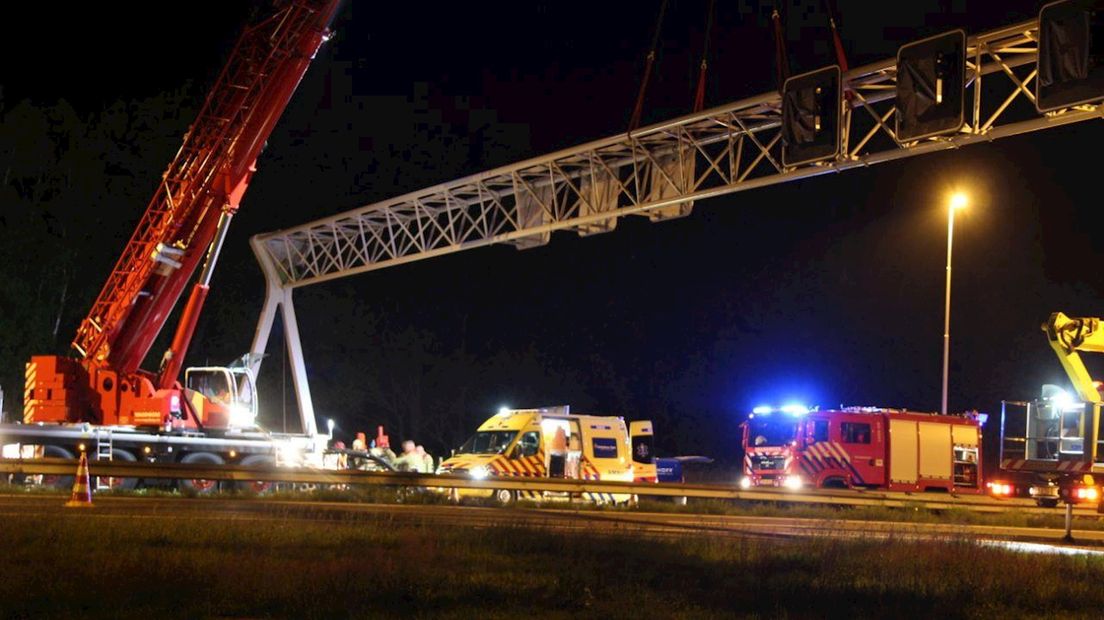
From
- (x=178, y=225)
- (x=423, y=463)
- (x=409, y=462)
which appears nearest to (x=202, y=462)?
(x=409, y=462)

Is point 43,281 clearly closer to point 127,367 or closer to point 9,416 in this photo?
point 9,416

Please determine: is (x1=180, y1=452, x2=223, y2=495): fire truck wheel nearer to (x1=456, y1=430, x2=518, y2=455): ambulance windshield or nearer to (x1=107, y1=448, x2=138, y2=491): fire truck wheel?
(x1=107, y1=448, x2=138, y2=491): fire truck wheel

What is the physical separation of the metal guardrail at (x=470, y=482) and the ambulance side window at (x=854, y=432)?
12.3 feet

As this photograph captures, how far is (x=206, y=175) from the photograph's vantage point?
1000 inches

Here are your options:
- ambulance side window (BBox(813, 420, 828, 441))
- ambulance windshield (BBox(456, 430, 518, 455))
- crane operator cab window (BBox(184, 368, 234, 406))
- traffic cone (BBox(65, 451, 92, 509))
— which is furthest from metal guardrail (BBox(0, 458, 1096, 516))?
crane operator cab window (BBox(184, 368, 234, 406))

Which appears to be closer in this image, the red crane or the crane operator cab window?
the red crane

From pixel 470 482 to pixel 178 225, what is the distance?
8.96 metres

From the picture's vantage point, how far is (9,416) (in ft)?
126

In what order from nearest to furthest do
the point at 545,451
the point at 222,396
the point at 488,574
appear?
the point at 488,574, the point at 545,451, the point at 222,396

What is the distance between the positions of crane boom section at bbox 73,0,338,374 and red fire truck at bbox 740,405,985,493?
13660 millimetres

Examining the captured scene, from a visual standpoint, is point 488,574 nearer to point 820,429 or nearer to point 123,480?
point 123,480

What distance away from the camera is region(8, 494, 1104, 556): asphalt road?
1531 centimetres

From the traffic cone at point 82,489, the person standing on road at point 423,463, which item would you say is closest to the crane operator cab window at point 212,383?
the person standing on road at point 423,463

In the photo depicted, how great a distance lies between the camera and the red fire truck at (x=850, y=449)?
2902 cm
